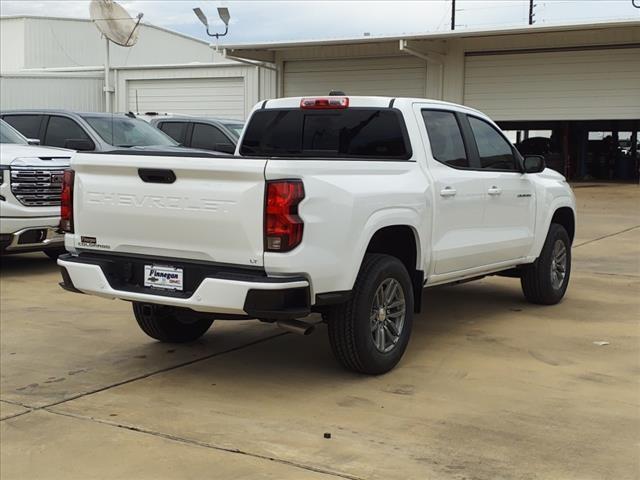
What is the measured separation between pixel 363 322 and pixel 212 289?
1.04 metres

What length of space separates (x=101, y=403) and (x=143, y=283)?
0.79m

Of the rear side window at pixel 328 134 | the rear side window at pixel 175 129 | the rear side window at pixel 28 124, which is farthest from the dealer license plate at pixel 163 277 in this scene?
the rear side window at pixel 175 129

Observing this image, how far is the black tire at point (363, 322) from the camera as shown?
5324 millimetres

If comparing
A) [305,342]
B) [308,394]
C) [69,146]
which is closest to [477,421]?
[308,394]

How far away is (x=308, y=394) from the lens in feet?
17.3

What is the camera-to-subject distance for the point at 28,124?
1232cm

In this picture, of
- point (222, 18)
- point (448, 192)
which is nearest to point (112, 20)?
point (222, 18)

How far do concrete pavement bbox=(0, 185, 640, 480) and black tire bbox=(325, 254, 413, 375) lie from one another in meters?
0.15

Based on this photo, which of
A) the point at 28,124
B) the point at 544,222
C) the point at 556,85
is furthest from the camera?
the point at 556,85

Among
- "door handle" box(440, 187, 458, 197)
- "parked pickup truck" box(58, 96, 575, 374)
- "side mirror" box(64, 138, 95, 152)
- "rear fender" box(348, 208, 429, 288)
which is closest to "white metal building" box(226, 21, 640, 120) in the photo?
"side mirror" box(64, 138, 95, 152)

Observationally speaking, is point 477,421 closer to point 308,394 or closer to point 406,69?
point 308,394

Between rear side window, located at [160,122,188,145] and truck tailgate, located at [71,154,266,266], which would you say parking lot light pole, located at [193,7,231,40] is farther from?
truck tailgate, located at [71,154,266,266]

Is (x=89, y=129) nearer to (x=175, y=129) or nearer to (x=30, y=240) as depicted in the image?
(x=30, y=240)

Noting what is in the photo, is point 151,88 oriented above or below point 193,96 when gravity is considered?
above
